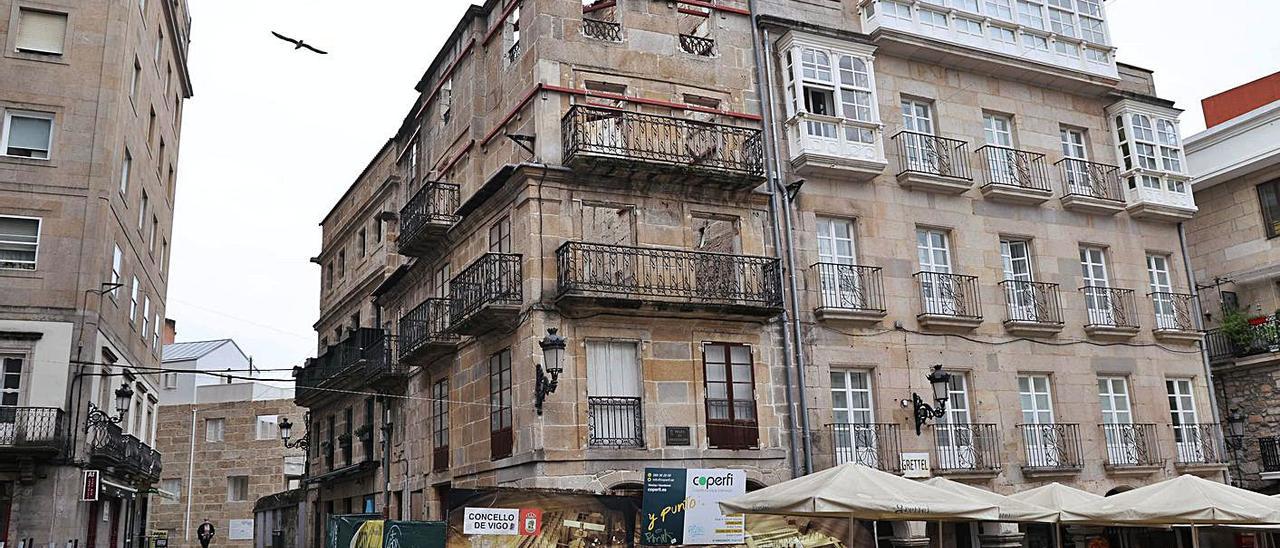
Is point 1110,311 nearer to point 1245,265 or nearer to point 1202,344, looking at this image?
point 1202,344

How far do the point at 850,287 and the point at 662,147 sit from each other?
424 cm

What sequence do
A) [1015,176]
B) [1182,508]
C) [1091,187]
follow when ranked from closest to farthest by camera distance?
1. [1182,508]
2. [1015,176]
3. [1091,187]

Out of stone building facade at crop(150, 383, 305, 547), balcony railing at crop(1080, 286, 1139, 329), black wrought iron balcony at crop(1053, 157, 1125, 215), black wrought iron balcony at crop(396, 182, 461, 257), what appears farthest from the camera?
stone building facade at crop(150, 383, 305, 547)

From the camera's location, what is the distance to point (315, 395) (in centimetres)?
2916

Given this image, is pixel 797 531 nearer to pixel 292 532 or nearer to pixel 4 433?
pixel 4 433

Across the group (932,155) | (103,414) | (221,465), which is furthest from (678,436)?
(221,465)

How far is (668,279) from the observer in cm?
1655

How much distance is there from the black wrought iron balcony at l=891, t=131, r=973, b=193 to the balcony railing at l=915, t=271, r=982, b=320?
1.73 meters

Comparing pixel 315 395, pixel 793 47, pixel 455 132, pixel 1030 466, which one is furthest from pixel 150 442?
pixel 1030 466

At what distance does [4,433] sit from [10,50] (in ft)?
26.7

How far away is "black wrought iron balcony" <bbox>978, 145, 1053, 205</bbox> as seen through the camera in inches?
781

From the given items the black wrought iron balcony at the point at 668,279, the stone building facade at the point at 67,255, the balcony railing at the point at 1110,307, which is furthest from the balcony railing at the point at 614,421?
the balcony railing at the point at 1110,307

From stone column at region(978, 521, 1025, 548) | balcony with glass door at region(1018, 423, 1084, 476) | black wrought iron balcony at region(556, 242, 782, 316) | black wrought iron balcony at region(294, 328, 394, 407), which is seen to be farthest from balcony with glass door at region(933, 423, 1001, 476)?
black wrought iron balcony at region(294, 328, 394, 407)

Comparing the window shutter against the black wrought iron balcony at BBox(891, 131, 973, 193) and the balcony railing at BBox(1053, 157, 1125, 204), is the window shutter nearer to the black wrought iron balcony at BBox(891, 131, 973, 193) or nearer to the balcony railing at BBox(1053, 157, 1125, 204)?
the black wrought iron balcony at BBox(891, 131, 973, 193)
